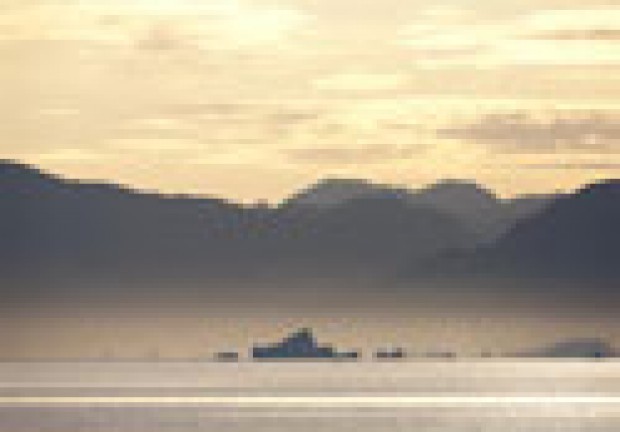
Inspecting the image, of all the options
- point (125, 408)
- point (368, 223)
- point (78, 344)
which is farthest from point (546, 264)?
point (125, 408)

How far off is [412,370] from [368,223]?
1.37 metres

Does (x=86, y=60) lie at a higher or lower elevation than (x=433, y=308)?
higher

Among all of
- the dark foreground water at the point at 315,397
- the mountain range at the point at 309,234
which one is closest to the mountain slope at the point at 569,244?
the mountain range at the point at 309,234

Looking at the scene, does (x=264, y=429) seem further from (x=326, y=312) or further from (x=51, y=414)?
(x=326, y=312)

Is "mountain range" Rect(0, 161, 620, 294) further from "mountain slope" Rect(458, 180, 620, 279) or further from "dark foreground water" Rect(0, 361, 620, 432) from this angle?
"dark foreground water" Rect(0, 361, 620, 432)

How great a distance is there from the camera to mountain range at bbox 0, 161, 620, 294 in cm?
960

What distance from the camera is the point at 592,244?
1010 centimetres

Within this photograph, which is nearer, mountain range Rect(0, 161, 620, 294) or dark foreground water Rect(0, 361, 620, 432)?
dark foreground water Rect(0, 361, 620, 432)

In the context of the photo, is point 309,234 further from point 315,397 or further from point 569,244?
point 315,397

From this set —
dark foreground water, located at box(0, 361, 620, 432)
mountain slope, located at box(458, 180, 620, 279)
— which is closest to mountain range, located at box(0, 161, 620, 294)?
mountain slope, located at box(458, 180, 620, 279)

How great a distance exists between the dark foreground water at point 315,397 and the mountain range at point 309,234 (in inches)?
21.1

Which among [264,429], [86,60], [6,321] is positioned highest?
[86,60]

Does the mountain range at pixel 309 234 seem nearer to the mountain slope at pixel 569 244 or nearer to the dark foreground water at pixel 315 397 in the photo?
the mountain slope at pixel 569 244

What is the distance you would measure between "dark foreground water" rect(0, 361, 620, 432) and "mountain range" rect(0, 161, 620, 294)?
54 centimetres
